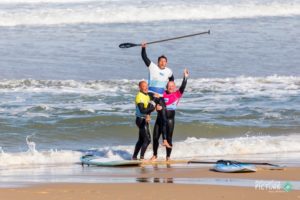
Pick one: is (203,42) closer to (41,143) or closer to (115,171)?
(41,143)

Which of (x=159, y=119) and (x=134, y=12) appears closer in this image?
(x=159, y=119)

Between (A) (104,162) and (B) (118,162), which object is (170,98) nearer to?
(B) (118,162)

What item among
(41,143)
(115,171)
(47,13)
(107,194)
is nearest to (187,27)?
(47,13)

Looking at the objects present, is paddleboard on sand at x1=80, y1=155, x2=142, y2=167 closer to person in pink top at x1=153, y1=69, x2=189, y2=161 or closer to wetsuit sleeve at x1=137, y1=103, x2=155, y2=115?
person in pink top at x1=153, y1=69, x2=189, y2=161

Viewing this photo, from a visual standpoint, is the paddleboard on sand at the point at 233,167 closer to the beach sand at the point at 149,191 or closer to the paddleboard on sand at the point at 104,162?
the beach sand at the point at 149,191

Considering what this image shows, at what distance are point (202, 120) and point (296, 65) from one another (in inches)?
316

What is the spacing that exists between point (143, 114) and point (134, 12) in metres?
25.6

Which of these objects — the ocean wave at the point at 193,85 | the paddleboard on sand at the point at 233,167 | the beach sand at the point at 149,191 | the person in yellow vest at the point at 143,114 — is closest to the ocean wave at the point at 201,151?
the person in yellow vest at the point at 143,114

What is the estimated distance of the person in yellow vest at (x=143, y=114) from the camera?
12.8m

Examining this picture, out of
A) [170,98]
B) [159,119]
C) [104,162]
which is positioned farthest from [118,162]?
[170,98]

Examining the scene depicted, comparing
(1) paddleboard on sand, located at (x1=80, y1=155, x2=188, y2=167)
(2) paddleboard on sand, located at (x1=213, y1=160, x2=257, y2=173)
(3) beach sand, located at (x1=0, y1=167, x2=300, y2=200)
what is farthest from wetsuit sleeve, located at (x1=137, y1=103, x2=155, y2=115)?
(3) beach sand, located at (x1=0, y1=167, x2=300, y2=200)

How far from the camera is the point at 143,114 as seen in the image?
12.9 m

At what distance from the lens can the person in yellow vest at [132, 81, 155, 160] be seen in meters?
12.8

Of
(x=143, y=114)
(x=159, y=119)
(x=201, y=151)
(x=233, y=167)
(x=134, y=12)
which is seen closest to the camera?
(x=233, y=167)
